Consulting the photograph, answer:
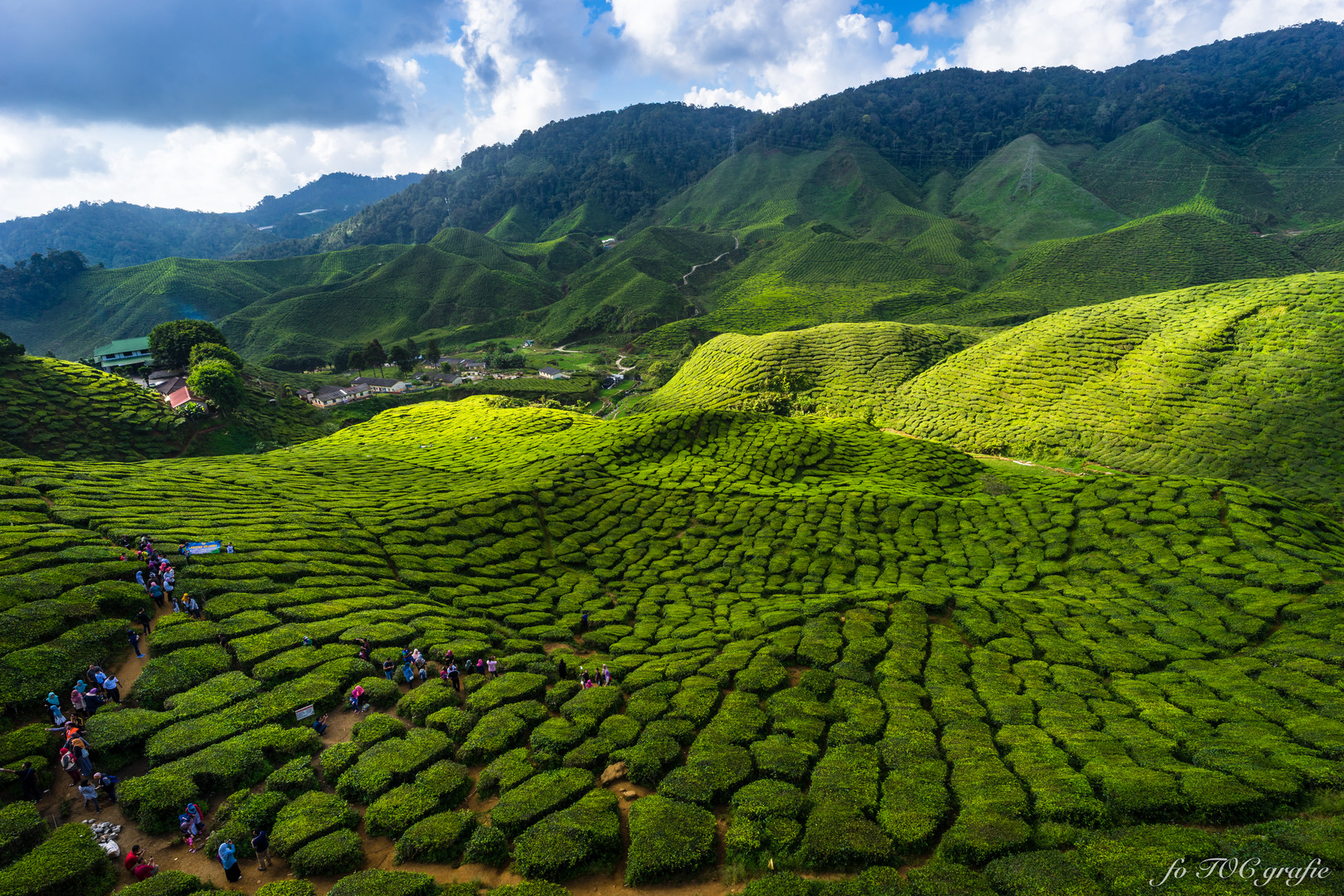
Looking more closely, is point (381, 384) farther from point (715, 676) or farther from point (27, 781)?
point (715, 676)

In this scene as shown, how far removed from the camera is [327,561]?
3281cm

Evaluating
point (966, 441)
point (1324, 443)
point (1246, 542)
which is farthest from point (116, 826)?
point (1324, 443)

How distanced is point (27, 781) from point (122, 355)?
143 m

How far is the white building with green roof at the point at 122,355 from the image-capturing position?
112 meters

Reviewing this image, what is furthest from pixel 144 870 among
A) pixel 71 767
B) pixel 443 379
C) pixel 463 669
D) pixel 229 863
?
pixel 443 379

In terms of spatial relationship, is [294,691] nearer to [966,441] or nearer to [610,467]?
[610,467]

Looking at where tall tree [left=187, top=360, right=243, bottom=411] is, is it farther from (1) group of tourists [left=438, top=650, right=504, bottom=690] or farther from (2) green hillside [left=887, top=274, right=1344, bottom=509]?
(2) green hillside [left=887, top=274, right=1344, bottom=509]

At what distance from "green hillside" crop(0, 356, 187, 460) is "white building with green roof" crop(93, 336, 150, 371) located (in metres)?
44.3

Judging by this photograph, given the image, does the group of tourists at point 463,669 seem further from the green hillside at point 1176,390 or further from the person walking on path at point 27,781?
the green hillside at point 1176,390

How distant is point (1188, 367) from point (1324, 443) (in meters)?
15.8

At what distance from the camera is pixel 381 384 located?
412 feet

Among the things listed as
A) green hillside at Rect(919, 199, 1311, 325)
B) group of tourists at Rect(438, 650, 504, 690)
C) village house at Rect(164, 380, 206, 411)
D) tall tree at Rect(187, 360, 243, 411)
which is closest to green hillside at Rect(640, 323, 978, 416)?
green hillside at Rect(919, 199, 1311, 325)

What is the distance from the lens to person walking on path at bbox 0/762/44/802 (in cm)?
1562

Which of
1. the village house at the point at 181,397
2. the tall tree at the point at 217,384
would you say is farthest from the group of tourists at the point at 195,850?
the village house at the point at 181,397
